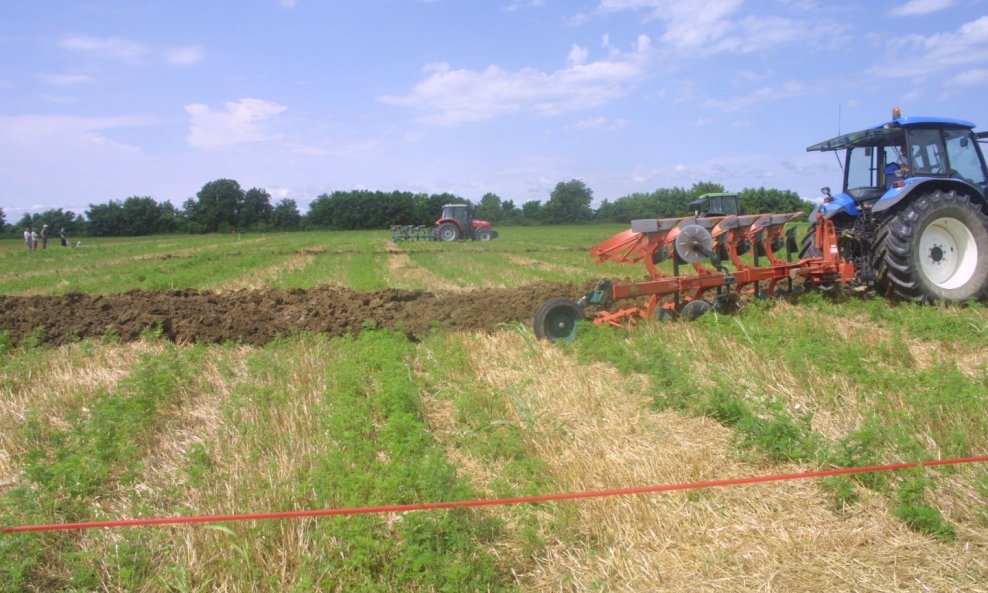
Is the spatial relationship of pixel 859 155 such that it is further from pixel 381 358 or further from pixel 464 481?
pixel 464 481

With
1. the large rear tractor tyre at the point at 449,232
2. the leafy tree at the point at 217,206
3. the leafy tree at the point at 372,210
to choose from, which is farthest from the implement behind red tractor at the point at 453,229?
the leafy tree at the point at 217,206

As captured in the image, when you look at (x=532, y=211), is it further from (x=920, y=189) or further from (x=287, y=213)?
(x=920, y=189)

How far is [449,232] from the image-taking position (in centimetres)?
3578

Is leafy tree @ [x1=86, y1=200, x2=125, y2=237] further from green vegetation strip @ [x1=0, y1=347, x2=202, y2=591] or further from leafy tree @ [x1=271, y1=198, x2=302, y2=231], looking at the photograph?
green vegetation strip @ [x1=0, y1=347, x2=202, y2=591]

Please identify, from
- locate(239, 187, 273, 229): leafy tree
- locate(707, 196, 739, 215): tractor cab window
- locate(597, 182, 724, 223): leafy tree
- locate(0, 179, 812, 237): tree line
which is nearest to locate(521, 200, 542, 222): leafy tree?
locate(0, 179, 812, 237): tree line

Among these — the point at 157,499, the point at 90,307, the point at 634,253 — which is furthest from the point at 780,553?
the point at 90,307

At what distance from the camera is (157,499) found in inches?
142

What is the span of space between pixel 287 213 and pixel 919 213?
252 ft

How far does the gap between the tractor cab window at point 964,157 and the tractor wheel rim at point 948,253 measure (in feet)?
2.47

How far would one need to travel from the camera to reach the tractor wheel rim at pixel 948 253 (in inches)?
326

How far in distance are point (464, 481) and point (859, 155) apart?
320 inches

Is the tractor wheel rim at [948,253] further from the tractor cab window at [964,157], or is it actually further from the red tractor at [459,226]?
the red tractor at [459,226]

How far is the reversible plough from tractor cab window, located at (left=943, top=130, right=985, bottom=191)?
1820mm

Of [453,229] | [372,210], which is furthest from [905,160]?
[372,210]
